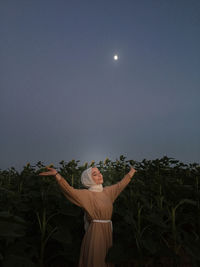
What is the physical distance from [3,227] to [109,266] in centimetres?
184

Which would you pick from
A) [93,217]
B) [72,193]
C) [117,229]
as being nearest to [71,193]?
[72,193]

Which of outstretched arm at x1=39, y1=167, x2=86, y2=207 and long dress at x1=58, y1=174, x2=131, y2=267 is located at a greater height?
outstretched arm at x1=39, y1=167, x2=86, y2=207

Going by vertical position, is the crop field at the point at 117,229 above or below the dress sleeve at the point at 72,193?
below

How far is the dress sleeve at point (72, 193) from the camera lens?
8.73 ft

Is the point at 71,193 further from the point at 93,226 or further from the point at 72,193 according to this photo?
the point at 93,226

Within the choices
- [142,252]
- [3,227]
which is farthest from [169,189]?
[3,227]

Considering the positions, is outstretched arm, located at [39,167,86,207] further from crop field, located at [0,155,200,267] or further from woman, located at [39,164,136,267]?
crop field, located at [0,155,200,267]

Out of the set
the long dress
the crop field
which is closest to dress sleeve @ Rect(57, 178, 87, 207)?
the long dress

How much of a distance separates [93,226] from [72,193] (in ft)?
1.91

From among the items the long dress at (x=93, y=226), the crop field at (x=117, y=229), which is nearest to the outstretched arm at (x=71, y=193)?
the long dress at (x=93, y=226)

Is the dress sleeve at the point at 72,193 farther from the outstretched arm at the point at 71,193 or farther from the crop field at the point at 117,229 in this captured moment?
the crop field at the point at 117,229

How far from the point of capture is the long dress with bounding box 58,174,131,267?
2.66 meters

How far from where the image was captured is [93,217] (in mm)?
2838

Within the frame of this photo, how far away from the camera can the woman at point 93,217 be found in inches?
105
